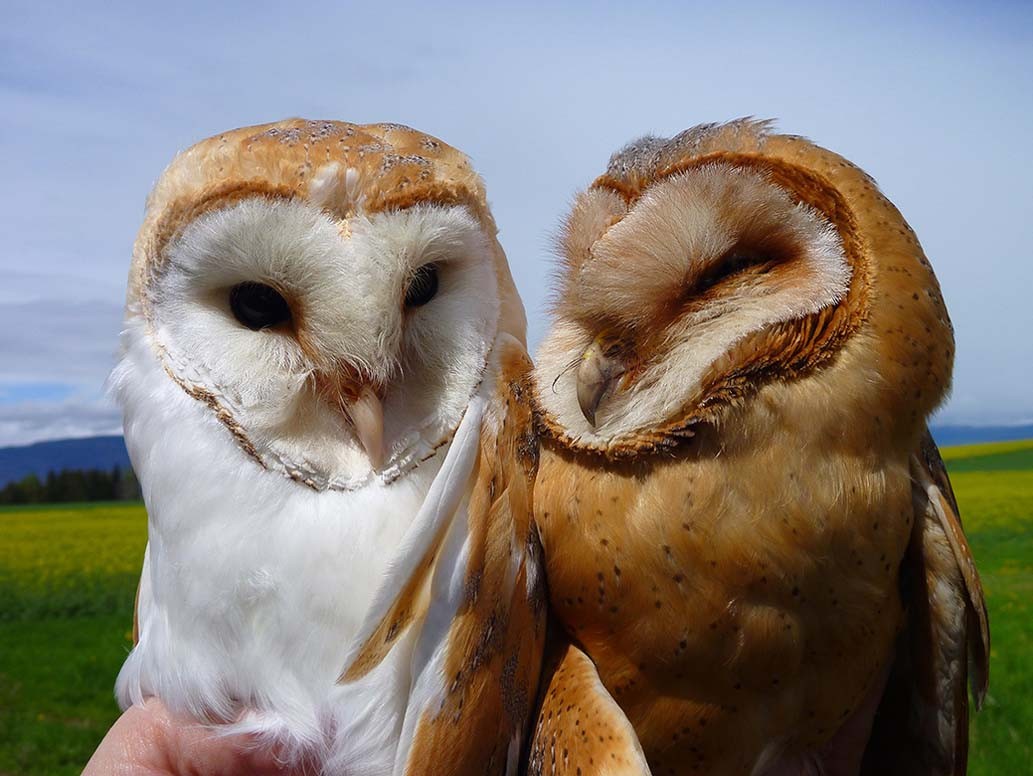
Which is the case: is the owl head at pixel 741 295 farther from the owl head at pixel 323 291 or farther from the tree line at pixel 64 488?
the tree line at pixel 64 488

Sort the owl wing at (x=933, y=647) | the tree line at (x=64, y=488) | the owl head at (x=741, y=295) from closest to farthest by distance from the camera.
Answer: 1. the owl head at (x=741, y=295)
2. the owl wing at (x=933, y=647)
3. the tree line at (x=64, y=488)

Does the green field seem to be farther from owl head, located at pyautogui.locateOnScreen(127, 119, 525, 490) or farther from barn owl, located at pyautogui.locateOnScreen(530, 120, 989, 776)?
barn owl, located at pyautogui.locateOnScreen(530, 120, 989, 776)

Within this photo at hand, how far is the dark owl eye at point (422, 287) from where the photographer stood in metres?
1.11

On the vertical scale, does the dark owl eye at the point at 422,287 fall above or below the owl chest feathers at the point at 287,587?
above

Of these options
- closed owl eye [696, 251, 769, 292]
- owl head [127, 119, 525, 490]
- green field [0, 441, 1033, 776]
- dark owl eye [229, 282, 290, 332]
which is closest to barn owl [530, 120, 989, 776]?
closed owl eye [696, 251, 769, 292]

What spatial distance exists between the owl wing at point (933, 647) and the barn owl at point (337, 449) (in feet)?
2.05

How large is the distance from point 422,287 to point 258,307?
205mm

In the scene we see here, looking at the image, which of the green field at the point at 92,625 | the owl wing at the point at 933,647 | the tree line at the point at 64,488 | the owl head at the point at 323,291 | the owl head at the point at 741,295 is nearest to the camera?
the owl head at the point at 323,291

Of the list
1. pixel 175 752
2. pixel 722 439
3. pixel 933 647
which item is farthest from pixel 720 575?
pixel 175 752

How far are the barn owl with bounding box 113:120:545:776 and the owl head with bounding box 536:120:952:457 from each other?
156mm

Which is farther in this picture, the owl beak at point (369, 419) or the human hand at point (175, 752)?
the human hand at point (175, 752)

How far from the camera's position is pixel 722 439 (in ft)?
3.83

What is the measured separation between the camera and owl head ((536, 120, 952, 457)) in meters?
1.15

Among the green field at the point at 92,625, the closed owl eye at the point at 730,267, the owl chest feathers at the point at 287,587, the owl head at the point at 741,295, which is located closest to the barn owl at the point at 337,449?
the owl chest feathers at the point at 287,587
